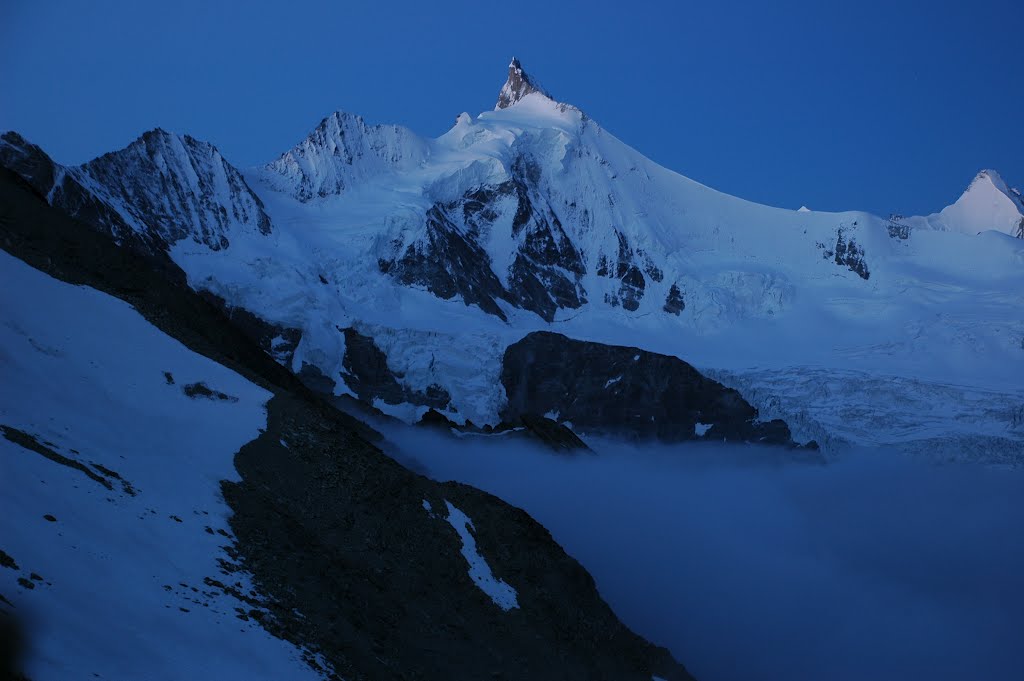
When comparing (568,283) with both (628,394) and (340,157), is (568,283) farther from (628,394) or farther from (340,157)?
(340,157)

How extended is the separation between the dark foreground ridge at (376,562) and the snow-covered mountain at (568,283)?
289 ft

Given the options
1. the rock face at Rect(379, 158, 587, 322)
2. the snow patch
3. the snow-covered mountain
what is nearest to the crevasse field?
the snow-covered mountain

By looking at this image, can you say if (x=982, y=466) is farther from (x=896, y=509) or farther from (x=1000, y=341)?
(x=1000, y=341)

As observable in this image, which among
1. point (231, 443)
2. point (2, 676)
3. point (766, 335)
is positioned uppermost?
point (766, 335)

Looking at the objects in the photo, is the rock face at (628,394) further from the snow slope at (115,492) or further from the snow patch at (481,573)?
the snow slope at (115,492)

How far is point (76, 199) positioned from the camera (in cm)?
12756

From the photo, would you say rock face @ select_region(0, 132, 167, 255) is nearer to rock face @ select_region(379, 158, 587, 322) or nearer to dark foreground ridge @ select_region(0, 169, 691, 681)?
rock face @ select_region(379, 158, 587, 322)

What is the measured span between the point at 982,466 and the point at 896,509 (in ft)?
41.1

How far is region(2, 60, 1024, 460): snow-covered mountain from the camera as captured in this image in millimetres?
136375

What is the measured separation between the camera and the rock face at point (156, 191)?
12575 centimetres

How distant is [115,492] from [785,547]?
106681mm

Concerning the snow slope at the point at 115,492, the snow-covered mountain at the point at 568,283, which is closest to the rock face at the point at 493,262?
the snow-covered mountain at the point at 568,283

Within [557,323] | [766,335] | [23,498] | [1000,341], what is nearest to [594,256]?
[557,323]

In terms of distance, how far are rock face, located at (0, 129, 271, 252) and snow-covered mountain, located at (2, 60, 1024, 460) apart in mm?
648
